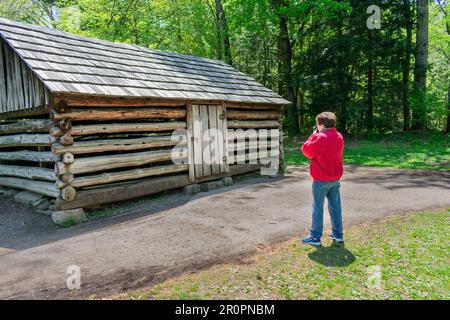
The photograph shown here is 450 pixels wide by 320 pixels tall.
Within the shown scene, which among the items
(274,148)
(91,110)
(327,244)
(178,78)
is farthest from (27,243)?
(274,148)

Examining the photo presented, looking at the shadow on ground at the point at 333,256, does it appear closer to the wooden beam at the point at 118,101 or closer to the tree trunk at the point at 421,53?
the wooden beam at the point at 118,101

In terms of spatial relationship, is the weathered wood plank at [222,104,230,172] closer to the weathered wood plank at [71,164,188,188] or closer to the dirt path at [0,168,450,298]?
the dirt path at [0,168,450,298]

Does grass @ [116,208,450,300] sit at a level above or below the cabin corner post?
below

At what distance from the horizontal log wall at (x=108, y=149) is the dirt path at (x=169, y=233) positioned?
2.73 feet

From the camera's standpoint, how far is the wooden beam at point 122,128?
283 inches

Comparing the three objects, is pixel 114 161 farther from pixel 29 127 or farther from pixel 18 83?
pixel 18 83

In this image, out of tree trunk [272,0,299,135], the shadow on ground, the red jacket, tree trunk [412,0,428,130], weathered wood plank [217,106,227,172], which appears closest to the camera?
the shadow on ground

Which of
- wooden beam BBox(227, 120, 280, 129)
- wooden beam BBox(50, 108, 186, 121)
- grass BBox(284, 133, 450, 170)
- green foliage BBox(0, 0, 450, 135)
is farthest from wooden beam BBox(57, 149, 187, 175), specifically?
green foliage BBox(0, 0, 450, 135)

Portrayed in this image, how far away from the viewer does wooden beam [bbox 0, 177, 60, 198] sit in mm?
7055

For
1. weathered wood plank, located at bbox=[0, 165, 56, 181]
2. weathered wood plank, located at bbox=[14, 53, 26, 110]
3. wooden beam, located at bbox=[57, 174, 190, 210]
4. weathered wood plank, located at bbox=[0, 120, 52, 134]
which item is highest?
weathered wood plank, located at bbox=[14, 53, 26, 110]

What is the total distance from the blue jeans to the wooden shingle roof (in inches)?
182

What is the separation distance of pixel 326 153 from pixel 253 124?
6.69 m

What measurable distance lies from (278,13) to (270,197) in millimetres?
15657

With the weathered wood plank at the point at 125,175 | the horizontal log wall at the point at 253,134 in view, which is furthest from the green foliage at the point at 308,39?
the weathered wood plank at the point at 125,175
